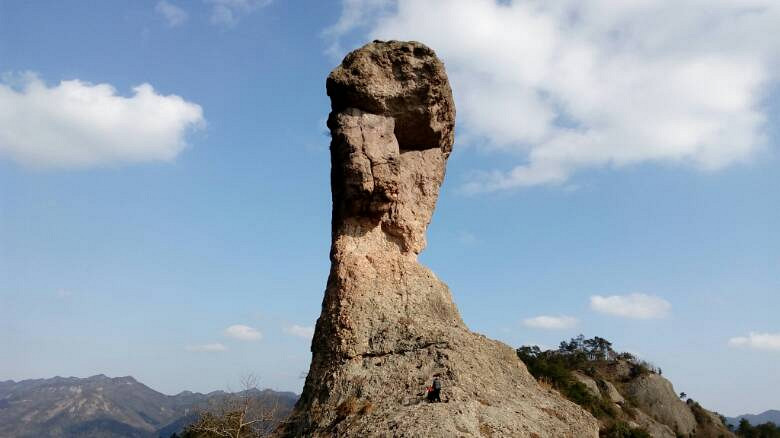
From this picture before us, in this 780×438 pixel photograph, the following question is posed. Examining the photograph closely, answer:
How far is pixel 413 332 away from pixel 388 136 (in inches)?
173

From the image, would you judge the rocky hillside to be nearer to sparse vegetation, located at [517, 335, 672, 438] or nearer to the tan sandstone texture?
sparse vegetation, located at [517, 335, 672, 438]

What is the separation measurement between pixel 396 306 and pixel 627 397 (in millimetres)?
37252

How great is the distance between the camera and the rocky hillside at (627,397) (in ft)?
119

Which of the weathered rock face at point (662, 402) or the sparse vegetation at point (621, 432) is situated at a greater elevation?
the weathered rock face at point (662, 402)

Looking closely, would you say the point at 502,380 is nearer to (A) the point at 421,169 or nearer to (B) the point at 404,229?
(B) the point at 404,229

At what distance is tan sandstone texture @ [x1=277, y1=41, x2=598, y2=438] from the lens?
403 inches

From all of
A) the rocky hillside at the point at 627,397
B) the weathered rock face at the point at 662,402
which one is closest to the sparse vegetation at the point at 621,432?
the rocky hillside at the point at 627,397

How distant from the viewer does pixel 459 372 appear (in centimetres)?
1084

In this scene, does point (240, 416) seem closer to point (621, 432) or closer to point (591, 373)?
point (621, 432)

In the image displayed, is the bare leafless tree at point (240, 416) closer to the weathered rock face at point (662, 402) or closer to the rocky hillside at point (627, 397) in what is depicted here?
the rocky hillside at point (627, 397)

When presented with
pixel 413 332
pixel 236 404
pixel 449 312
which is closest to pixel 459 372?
pixel 413 332

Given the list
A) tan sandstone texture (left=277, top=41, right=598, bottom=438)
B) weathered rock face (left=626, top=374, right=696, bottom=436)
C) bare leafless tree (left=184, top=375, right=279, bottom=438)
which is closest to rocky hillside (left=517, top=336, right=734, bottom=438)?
weathered rock face (left=626, top=374, right=696, bottom=436)

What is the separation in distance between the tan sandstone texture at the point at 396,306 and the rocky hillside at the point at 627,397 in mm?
21618

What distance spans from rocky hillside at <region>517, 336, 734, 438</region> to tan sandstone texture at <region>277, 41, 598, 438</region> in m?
21.6
